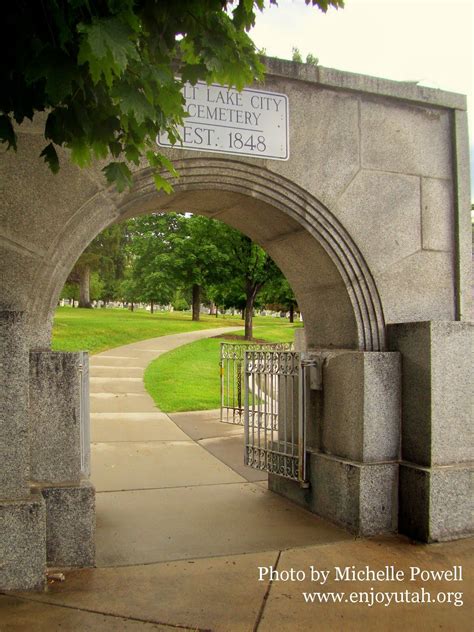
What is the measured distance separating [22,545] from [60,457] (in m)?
0.63

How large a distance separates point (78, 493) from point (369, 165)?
144 inches

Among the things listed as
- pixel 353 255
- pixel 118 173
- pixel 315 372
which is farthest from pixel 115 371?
pixel 118 173

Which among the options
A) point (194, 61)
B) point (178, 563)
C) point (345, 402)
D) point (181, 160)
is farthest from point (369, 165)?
point (178, 563)

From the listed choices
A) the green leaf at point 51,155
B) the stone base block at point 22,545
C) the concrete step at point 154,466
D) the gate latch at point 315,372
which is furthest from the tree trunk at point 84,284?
the green leaf at point 51,155

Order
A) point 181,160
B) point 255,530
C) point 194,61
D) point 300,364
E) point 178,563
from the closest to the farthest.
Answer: point 194,61 → point 178,563 → point 181,160 → point 255,530 → point 300,364

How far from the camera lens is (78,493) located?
425 centimetres

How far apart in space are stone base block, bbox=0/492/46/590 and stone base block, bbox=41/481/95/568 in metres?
0.34

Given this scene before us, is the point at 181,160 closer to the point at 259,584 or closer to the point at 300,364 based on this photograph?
the point at 300,364

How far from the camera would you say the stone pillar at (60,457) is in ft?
13.9

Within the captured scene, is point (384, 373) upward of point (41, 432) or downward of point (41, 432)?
upward

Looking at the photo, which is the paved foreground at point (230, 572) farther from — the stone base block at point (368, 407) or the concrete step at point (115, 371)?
the concrete step at point (115, 371)

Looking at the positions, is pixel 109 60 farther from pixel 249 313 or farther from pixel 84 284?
pixel 84 284

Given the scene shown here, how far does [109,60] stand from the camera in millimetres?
2287

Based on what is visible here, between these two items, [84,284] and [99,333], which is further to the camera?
[84,284]
